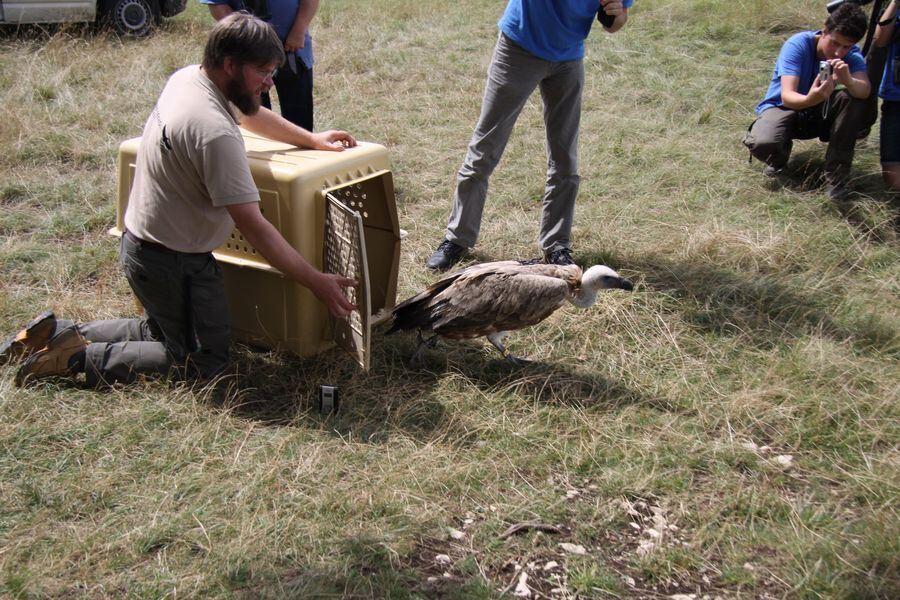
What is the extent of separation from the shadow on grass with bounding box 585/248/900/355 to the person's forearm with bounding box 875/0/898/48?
2402 mm

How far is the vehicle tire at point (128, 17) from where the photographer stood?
33.6 feet

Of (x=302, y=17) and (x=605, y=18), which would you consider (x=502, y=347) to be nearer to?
(x=605, y=18)

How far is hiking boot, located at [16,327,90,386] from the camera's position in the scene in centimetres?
389

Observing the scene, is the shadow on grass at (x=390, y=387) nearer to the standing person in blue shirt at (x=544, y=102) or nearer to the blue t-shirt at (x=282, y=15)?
the standing person in blue shirt at (x=544, y=102)

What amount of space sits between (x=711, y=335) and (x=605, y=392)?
93 centimetres

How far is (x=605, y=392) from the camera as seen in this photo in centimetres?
425

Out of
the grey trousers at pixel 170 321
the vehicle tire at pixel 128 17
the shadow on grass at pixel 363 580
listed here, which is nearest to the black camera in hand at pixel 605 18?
the grey trousers at pixel 170 321

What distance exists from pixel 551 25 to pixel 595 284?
5.38 ft

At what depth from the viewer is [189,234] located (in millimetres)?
3697

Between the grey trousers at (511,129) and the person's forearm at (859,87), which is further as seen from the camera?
the person's forearm at (859,87)

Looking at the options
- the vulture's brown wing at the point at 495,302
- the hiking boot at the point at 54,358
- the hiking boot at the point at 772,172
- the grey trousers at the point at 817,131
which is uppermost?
the grey trousers at the point at 817,131

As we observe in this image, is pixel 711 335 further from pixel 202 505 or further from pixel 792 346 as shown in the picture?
pixel 202 505

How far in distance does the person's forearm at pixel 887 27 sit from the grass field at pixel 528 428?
3.45ft

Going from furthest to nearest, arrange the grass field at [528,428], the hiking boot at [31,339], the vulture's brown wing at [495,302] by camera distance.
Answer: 1. the vulture's brown wing at [495,302]
2. the hiking boot at [31,339]
3. the grass field at [528,428]
